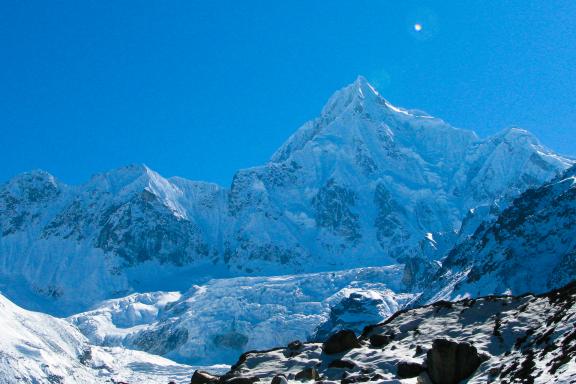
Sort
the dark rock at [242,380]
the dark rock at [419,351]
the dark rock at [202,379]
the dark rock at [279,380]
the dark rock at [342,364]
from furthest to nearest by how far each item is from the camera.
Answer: the dark rock at [202,379]
the dark rock at [342,364]
the dark rock at [242,380]
the dark rock at [419,351]
the dark rock at [279,380]

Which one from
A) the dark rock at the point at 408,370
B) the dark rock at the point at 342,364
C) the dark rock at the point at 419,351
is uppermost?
the dark rock at the point at 419,351

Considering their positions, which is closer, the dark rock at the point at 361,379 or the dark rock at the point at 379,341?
the dark rock at the point at 361,379

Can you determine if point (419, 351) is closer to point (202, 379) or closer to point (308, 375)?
point (308, 375)

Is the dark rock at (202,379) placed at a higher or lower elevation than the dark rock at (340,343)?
lower

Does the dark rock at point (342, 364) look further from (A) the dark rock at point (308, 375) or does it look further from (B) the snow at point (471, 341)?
(A) the dark rock at point (308, 375)

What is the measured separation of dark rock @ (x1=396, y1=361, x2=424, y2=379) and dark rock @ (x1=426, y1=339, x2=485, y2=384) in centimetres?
73

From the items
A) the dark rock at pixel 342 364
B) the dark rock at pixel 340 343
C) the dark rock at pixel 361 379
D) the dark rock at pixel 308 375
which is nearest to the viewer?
the dark rock at pixel 361 379

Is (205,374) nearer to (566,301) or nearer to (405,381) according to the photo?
(405,381)

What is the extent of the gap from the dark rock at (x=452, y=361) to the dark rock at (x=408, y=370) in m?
0.73

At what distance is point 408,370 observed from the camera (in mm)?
37594

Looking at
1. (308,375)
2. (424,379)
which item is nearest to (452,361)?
(424,379)

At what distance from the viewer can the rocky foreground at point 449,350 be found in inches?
1346

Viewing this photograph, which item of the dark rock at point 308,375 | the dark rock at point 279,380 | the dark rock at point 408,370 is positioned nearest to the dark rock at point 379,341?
the dark rock at point 308,375

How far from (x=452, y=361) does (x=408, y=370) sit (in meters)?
2.34
